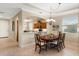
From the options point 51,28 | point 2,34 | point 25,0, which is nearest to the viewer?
point 25,0

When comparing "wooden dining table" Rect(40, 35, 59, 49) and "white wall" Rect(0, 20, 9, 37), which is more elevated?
"white wall" Rect(0, 20, 9, 37)

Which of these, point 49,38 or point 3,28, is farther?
point 49,38

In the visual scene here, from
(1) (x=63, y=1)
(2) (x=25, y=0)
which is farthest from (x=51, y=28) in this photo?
(2) (x=25, y=0)

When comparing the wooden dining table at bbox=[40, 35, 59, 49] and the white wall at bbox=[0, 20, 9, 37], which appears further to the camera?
the wooden dining table at bbox=[40, 35, 59, 49]

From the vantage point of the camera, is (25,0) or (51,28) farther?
(51,28)

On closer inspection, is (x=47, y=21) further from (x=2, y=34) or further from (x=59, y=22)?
(x=2, y=34)

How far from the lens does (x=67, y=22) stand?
2.75 m

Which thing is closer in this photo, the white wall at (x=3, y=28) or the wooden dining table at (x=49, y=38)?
the white wall at (x=3, y=28)

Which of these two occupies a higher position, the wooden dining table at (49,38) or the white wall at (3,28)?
the white wall at (3,28)

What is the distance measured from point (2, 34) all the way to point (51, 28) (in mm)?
1455

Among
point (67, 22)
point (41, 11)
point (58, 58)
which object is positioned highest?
point (41, 11)

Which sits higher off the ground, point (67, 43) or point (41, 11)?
point (41, 11)

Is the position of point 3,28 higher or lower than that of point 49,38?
higher

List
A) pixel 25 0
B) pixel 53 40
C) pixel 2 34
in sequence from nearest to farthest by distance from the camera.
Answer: pixel 25 0 → pixel 2 34 → pixel 53 40
